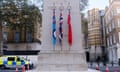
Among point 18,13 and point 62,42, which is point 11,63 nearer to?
point 18,13

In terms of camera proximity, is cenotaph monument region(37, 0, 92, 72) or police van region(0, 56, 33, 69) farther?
police van region(0, 56, 33, 69)

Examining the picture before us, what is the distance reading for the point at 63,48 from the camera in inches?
585

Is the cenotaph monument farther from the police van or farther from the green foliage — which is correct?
the green foliage

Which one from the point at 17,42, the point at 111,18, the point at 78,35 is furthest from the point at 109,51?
the point at 78,35

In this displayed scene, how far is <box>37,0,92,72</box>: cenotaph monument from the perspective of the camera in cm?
1426

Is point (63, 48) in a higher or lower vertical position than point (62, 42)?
lower

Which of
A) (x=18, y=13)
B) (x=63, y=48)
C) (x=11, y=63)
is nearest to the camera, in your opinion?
(x=63, y=48)

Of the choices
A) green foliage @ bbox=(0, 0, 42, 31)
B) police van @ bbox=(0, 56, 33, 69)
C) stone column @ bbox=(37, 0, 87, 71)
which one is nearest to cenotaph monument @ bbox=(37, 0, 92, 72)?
stone column @ bbox=(37, 0, 87, 71)

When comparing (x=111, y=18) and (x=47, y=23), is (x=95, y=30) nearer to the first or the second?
(x=111, y=18)

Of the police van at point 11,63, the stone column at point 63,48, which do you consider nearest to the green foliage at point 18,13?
the police van at point 11,63

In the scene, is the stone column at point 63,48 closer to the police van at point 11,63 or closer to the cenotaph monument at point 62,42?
the cenotaph monument at point 62,42

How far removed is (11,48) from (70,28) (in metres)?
29.5

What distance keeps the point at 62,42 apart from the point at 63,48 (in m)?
0.43

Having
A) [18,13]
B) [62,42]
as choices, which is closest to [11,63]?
[18,13]
